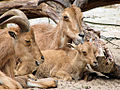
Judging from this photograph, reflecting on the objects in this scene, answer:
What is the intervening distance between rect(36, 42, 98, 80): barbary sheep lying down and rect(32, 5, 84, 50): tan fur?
294 millimetres

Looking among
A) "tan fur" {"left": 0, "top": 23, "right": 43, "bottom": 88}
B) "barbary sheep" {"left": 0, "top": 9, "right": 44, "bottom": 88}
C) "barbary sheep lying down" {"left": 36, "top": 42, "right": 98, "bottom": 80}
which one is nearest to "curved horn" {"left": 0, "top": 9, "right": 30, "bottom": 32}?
"barbary sheep" {"left": 0, "top": 9, "right": 44, "bottom": 88}

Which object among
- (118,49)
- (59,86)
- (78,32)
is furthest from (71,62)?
(118,49)

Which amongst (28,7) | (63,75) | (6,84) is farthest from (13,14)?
(28,7)

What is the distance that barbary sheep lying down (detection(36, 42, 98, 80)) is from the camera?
6730 millimetres

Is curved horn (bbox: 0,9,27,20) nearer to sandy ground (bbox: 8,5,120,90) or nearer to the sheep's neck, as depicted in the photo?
sandy ground (bbox: 8,5,120,90)

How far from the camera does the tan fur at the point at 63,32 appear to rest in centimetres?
712

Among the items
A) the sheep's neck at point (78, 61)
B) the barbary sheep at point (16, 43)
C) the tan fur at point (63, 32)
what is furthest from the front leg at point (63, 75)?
the barbary sheep at point (16, 43)

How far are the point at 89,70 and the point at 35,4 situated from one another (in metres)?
2.10

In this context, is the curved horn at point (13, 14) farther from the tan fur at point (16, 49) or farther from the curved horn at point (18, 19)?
the tan fur at point (16, 49)

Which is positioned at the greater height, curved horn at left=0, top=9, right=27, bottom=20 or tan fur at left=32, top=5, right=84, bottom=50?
curved horn at left=0, top=9, right=27, bottom=20

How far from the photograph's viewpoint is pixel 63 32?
7.53 meters

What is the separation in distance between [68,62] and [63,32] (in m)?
0.72

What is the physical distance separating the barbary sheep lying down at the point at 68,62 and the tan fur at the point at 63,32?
0.97ft

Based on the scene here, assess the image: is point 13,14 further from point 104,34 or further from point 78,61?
point 104,34
